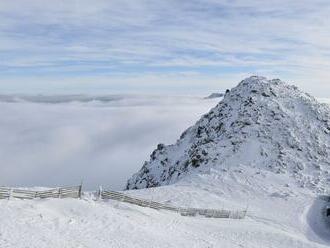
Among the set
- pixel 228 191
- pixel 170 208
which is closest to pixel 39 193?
pixel 170 208

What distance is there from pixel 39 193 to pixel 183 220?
14.5 m

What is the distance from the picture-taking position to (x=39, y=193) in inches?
1524

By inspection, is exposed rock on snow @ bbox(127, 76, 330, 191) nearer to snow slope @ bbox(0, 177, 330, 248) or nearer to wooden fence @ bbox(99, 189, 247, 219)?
snow slope @ bbox(0, 177, 330, 248)

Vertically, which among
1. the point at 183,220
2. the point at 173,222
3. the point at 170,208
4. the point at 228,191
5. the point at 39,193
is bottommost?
the point at 228,191

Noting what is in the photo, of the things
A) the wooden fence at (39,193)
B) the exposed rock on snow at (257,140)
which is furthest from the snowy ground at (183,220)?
the exposed rock on snow at (257,140)

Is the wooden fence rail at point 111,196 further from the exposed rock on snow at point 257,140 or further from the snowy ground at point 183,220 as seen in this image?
the exposed rock on snow at point 257,140

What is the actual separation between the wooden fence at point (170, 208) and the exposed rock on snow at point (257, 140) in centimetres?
2369

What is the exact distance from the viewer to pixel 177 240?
38406 mm

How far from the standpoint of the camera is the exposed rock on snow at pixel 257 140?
267 ft

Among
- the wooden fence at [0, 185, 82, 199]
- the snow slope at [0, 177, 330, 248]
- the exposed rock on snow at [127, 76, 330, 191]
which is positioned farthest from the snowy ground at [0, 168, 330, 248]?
the exposed rock on snow at [127, 76, 330, 191]

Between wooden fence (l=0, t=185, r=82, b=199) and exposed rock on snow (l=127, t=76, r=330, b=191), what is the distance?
133ft

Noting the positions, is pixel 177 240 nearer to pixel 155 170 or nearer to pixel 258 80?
pixel 155 170

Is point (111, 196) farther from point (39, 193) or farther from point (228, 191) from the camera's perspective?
point (228, 191)

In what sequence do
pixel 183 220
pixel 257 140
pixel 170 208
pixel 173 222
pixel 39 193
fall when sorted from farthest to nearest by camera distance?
pixel 257 140
pixel 170 208
pixel 183 220
pixel 173 222
pixel 39 193
